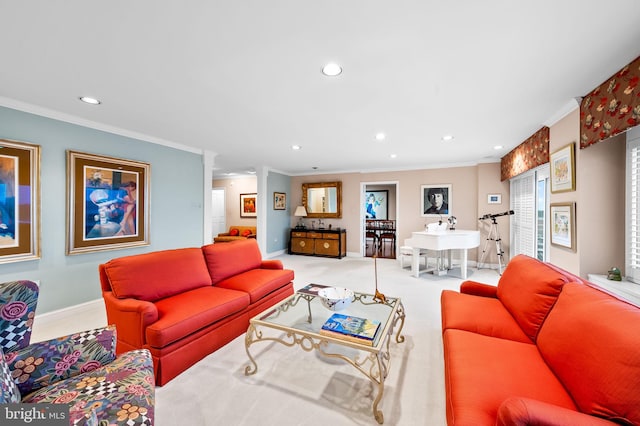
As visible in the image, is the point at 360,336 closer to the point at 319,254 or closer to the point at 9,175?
the point at 9,175

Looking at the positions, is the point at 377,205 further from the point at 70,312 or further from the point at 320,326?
the point at 70,312

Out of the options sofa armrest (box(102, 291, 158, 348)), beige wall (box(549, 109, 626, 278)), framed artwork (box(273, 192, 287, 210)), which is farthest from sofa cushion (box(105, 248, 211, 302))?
framed artwork (box(273, 192, 287, 210))

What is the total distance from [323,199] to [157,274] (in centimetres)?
525

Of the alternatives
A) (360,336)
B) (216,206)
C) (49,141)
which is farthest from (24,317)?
(216,206)

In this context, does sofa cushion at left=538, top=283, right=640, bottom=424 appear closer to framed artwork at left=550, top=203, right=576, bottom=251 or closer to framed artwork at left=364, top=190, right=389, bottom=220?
framed artwork at left=550, top=203, right=576, bottom=251

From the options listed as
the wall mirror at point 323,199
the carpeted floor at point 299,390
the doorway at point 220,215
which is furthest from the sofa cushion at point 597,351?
the doorway at point 220,215

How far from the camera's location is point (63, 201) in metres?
2.99

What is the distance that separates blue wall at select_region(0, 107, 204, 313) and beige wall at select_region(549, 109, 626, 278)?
5288mm

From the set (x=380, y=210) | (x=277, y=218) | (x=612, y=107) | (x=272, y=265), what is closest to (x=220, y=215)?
(x=277, y=218)

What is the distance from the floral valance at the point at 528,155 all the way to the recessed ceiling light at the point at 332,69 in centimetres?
295

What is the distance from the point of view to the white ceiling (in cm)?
142

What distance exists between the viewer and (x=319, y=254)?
6.97m

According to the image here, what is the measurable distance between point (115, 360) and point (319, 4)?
226 cm

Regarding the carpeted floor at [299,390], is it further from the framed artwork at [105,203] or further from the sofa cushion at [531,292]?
the framed artwork at [105,203]
